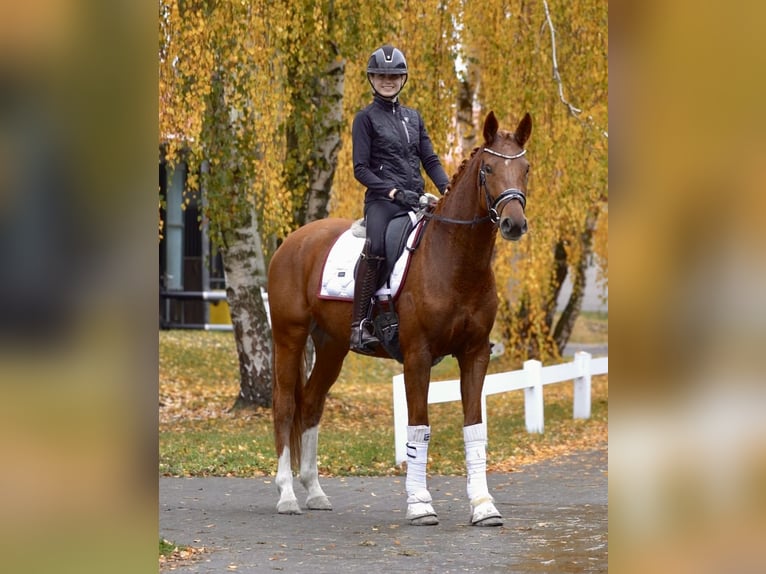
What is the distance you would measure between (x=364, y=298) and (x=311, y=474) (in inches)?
63.3

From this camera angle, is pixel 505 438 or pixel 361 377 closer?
pixel 505 438

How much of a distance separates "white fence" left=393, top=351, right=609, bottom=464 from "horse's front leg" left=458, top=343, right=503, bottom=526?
5.65ft

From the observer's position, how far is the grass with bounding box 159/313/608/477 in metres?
12.8

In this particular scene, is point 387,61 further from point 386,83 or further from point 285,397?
point 285,397

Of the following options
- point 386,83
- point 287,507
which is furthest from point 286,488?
point 386,83

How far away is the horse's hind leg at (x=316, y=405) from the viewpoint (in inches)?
388

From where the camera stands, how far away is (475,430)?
885 cm

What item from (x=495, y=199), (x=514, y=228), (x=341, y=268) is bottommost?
(x=341, y=268)

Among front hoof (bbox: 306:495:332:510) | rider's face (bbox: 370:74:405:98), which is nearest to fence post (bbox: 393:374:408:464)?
front hoof (bbox: 306:495:332:510)

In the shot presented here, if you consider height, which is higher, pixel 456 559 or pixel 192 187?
pixel 192 187
